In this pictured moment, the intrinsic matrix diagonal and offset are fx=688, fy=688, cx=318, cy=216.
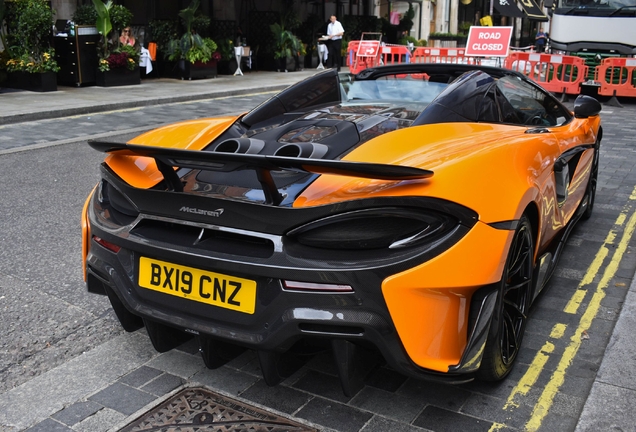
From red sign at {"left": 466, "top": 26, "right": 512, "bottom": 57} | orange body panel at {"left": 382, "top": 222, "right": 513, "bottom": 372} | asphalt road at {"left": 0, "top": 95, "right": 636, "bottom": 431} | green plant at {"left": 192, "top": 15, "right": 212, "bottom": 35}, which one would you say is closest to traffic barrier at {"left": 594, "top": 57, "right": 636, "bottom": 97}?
red sign at {"left": 466, "top": 26, "right": 512, "bottom": 57}

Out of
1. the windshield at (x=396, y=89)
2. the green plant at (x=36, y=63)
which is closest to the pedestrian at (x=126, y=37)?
the green plant at (x=36, y=63)

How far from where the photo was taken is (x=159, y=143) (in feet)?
11.3

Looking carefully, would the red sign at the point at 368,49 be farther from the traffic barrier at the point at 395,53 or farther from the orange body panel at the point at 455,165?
the orange body panel at the point at 455,165

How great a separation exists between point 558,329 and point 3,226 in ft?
13.5

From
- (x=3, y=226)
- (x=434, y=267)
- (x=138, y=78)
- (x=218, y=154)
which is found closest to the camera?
(x=434, y=267)

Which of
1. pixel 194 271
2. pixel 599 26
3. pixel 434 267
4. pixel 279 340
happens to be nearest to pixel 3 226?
pixel 194 271

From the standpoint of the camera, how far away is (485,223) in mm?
2486

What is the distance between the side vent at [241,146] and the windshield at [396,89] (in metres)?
1.05

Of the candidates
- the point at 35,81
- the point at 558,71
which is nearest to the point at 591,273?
the point at 558,71

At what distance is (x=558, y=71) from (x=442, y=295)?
14832 mm

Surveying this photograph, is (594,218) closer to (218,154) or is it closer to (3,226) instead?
(218,154)

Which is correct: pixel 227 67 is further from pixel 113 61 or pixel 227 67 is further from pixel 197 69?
pixel 113 61

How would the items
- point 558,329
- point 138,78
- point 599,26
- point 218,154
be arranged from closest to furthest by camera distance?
point 218,154
point 558,329
point 599,26
point 138,78

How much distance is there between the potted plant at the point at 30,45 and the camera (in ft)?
46.0
